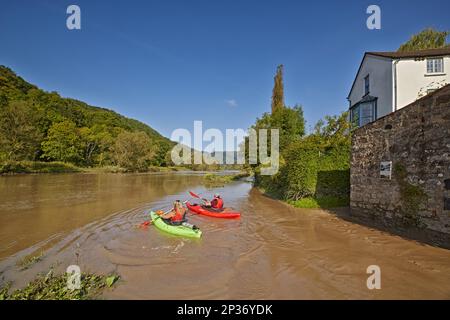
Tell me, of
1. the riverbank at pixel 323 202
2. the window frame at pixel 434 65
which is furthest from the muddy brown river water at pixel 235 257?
the window frame at pixel 434 65

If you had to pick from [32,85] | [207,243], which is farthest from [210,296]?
[32,85]

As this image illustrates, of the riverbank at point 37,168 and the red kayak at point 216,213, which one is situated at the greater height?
the riverbank at point 37,168

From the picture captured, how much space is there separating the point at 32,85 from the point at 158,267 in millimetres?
89176

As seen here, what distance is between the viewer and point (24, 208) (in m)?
11.1

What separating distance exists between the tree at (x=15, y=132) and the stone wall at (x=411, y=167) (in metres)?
→ 40.7

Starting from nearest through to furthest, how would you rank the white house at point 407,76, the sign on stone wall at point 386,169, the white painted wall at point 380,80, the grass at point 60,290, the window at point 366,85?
the grass at point 60,290 → the sign on stone wall at point 386,169 → the white house at point 407,76 → the white painted wall at point 380,80 → the window at point 366,85

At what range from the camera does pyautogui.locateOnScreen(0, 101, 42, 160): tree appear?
31.2 meters

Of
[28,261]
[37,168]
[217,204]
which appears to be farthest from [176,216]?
[37,168]

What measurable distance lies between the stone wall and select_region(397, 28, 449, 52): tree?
27.6m

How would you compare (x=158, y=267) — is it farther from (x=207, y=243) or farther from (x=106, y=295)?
(x=207, y=243)

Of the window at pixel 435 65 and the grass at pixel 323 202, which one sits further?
the window at pixel 435 65

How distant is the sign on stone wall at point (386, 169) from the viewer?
23.6 ft

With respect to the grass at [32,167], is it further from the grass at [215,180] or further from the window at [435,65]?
the window at [435,65]

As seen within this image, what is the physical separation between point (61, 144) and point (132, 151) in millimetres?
13203
